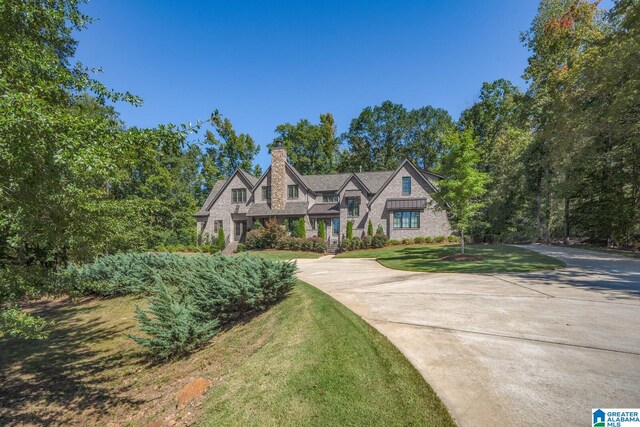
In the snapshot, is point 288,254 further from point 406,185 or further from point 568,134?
point 568,134

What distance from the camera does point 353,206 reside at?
2994cm

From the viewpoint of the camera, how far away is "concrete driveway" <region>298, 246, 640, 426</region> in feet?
10.3

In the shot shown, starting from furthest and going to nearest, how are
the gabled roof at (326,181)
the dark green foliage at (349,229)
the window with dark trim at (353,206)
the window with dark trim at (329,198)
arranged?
the window with dark trim at (329,198) → the gabled roof at (326,181) → the window with dark trim at (353,206) → the dark green foliage at (349,229)

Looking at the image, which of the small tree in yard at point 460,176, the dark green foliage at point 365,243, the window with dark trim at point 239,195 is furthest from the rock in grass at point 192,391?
the window with dark trim at point 239,195

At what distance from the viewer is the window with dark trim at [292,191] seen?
3162 cm

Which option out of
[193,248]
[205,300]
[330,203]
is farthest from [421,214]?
[193,248]

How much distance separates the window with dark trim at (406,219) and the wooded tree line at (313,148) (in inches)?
253

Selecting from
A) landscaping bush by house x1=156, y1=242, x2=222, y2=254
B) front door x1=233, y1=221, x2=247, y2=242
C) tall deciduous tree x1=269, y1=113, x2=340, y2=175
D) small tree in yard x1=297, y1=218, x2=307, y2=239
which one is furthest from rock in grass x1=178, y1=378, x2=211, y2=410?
tall deciduous tree x1=269, y1=113, x2=340, y2=175

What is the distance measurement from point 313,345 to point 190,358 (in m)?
3.71

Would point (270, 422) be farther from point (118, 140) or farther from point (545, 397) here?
point (118, 140)

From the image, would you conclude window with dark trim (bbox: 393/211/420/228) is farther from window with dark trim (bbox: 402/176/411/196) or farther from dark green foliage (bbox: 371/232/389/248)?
dark green foliage (bbox: 371/232/389/248)

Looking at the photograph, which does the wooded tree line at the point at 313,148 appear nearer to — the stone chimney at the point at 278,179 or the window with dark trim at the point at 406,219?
the window with dark trim at the point at 406,219

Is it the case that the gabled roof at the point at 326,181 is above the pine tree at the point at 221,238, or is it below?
above

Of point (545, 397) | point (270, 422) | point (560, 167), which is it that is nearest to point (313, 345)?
point (270, 422)
